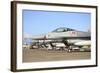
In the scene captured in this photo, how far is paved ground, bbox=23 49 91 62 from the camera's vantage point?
6.08 feet

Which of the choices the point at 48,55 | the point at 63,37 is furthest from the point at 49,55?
the point at 63,37

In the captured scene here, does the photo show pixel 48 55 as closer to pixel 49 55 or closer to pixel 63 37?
pixel 49 55

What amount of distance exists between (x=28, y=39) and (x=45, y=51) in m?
0.19

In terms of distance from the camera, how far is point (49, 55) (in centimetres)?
193

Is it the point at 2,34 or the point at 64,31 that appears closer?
the point at 2,34

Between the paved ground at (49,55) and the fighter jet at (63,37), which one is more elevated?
the fighter jet at (63,37)

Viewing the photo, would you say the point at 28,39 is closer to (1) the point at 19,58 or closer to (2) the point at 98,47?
(1) the point at 19,58

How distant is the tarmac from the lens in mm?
1851

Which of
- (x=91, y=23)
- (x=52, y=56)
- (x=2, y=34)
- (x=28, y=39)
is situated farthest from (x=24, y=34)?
(x=91, y=23)

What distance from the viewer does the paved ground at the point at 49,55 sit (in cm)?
185

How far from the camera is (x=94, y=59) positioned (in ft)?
6.95

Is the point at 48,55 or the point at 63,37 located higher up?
the point at 63,37

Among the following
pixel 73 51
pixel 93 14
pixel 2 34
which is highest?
pixel 93 14

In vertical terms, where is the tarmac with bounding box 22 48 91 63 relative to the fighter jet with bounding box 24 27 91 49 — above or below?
below
